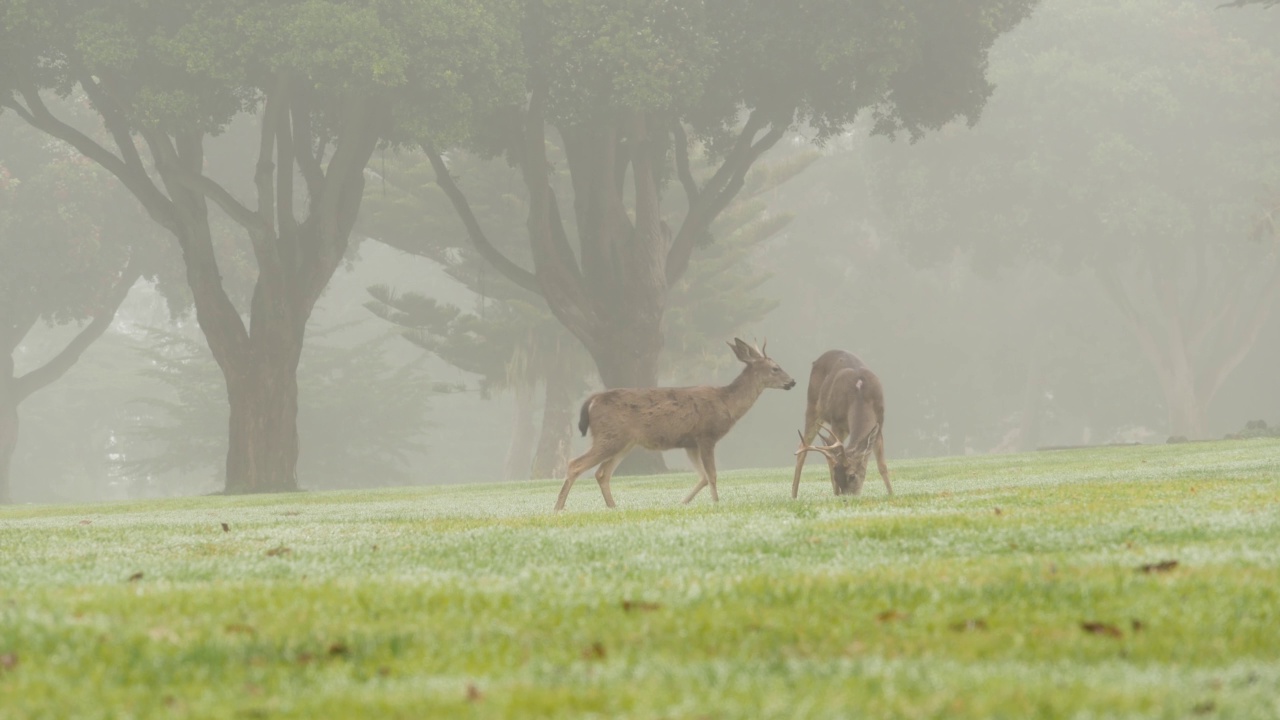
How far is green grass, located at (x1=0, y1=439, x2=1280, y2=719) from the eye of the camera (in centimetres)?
470

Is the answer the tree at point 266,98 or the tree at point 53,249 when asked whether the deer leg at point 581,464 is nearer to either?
the tree at point 266,98

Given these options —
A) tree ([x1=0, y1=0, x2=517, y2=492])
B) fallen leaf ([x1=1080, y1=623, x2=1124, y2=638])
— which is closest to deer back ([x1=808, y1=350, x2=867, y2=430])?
fallen leaf ([x1=1080, y1=623, x2=1124, y2=638])

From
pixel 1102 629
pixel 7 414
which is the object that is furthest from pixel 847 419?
pixel 7 414

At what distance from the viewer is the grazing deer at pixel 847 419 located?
16312mm

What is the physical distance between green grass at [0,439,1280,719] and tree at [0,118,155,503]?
42433 millimetres

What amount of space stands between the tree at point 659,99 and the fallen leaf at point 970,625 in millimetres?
26896

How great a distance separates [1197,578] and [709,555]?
3.12 metres

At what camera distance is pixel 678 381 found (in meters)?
61.0

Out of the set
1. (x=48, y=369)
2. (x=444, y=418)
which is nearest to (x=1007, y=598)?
(x=48, y=369)

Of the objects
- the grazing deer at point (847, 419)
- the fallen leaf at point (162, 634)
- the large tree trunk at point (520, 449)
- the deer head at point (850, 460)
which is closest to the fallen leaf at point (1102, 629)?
the fallen leaf at point (162, 634)

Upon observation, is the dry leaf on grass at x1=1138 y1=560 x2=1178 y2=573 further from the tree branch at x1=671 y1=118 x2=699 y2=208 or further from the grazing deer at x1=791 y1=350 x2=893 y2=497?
the tree branch at x1=671 y1=118 x2=699 y2=208

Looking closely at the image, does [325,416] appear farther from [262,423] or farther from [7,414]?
[262,423]

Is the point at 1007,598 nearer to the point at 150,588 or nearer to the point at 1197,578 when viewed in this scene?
the point at 1197,578

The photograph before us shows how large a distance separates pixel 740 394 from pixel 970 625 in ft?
36.8
